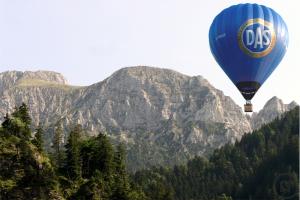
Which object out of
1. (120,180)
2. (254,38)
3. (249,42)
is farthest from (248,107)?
(120,180)

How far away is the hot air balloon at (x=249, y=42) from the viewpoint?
5984 centimetres

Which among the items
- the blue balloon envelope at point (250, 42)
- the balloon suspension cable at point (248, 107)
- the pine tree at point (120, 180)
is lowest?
the pine tree at point (120, 180)

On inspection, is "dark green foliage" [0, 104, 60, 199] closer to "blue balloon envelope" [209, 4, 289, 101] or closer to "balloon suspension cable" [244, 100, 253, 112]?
"blue balloon envelope" [209, 4, 289, 101]

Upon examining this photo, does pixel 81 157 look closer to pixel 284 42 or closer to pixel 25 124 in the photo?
pixel 25 124

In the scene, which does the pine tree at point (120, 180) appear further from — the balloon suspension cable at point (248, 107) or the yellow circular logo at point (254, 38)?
the yellow circular logo at point (254, 38)

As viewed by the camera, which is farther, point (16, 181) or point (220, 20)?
point (16, 181)

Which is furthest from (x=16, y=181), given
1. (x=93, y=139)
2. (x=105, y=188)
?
(x=93, y=139)

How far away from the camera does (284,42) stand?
61781 mm

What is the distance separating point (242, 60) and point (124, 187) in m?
38.0

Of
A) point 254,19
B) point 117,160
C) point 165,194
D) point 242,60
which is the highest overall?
point 254,19

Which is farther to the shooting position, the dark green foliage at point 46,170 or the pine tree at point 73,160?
the pine tree at point 73,160

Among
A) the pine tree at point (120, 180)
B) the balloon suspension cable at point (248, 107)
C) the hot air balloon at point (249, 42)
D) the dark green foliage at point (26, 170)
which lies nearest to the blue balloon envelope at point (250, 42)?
the hot air balloon at point (249, 42)

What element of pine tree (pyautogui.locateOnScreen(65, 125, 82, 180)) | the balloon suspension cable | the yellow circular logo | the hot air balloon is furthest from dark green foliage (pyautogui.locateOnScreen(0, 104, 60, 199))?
the yellow circular logo

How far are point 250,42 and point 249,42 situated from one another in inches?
4.0
